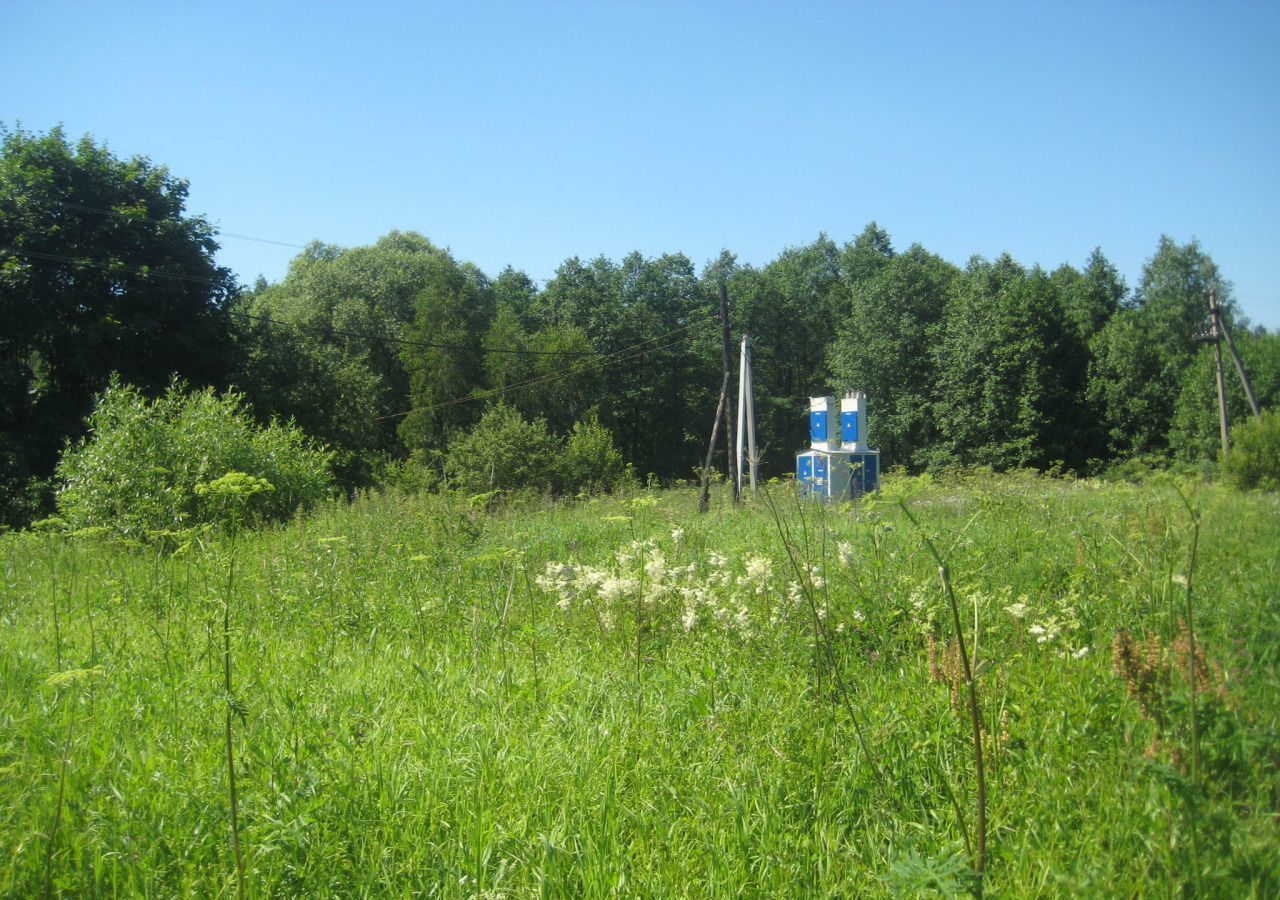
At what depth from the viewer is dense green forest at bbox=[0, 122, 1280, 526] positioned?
9.50ft

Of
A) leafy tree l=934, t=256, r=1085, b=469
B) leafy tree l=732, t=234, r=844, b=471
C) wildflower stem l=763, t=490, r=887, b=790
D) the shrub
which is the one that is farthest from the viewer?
leafy tree l=732, t=234, r=844, b=471

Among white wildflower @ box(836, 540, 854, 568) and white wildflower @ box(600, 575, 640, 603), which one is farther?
white wildflower @ box(836, 540, 854, 568)

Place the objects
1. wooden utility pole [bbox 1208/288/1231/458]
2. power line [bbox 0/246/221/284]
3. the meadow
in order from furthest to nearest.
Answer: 1. power line [bbox 0/246/221/284]
2. the meadow
3. wooden utility pole [bbox 1208/288/1231/458]

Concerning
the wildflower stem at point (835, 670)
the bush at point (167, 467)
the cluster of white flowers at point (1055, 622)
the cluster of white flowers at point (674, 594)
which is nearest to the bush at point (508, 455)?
the bush at point (167, 467)

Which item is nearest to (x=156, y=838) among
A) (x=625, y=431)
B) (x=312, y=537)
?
(x=312, y=537)

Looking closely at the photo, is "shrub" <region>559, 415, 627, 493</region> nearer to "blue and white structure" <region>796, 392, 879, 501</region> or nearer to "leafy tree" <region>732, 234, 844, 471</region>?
"blue and white structure" <region>796, 392, 879, 501</region>

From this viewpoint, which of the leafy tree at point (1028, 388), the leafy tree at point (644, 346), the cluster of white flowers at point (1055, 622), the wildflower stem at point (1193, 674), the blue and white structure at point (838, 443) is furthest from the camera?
the leafy tree at point (644, 346)

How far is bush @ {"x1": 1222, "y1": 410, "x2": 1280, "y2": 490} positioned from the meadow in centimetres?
4

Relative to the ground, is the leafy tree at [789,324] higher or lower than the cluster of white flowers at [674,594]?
higher

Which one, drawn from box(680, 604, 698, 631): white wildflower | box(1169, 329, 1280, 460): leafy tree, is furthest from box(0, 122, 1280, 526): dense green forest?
box(680, 604, 698, 631): white wildflower

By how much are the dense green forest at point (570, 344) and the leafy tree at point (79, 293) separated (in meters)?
0.07

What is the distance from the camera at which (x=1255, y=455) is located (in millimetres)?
1563

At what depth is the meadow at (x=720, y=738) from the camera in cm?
157

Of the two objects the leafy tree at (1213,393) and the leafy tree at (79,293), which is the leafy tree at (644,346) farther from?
the leafy tree at (1213,393)
